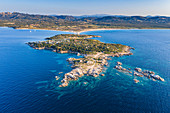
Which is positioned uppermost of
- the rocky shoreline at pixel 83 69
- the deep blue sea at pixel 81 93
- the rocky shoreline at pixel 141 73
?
the rocky shoreline at pixel 83 69

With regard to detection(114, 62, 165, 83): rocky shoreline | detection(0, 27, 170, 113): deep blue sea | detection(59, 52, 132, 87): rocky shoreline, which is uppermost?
detection(59, 52, 132, 87): rocky shoreline

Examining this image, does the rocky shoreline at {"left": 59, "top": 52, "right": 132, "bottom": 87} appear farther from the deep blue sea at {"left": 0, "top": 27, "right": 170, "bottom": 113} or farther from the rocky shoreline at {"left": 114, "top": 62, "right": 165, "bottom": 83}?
the rocky shoreline at {"left": 114, "top": 62, "right": 165, "bottom": 83}

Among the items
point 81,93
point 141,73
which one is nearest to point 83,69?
point 81,93

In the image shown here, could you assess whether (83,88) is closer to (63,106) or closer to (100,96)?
(100,96)

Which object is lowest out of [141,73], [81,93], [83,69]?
[81,93]

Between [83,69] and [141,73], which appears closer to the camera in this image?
[141,73]

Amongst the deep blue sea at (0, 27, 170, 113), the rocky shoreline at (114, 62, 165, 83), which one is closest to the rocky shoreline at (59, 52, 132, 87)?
the deep blue sea at (0, 27, 170, 113)

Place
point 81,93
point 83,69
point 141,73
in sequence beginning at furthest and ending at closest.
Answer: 1. point 83,69
2. point 141,73
3. point 81,93

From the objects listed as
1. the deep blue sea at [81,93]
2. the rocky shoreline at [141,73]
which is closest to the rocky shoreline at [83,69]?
the deep blue sea at [81,93]

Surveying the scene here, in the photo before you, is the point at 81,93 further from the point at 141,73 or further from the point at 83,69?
the point at 141,73

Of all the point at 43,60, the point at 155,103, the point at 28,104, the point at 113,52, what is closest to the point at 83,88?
the point at 28,104

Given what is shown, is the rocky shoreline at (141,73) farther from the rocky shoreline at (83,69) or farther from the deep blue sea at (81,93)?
the rocky shoreline at (83,69)
